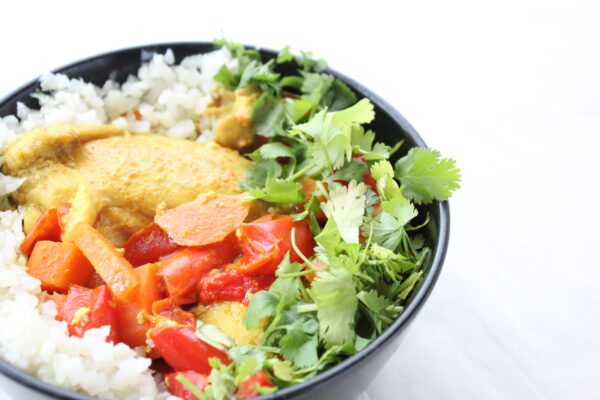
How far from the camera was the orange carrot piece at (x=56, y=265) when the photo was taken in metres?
2.33

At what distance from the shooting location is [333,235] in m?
2.31

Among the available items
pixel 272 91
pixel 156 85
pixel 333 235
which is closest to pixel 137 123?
pixel 156 85

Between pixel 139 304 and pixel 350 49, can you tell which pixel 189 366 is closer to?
pixel 139 304

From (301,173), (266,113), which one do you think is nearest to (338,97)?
(266,113)

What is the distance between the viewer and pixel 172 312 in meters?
2.31

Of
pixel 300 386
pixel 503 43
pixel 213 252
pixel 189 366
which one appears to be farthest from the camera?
pixel 503 43

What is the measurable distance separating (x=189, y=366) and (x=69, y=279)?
0.53 meters

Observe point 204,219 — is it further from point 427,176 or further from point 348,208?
point 427,176

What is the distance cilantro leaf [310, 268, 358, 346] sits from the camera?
208 cm

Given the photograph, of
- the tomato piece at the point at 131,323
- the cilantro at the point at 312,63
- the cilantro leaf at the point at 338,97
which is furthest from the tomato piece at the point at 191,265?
the cilantro at the point at 312,63

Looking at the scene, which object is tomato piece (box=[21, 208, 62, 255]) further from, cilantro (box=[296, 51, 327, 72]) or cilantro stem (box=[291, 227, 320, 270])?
cilantro (box=[296, 51, 327, 72])

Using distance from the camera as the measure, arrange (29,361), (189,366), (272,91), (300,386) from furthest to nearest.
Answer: (272,91), (189,366), (29,361), (300,386)

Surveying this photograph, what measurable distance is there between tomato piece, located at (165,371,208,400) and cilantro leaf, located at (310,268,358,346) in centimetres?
36

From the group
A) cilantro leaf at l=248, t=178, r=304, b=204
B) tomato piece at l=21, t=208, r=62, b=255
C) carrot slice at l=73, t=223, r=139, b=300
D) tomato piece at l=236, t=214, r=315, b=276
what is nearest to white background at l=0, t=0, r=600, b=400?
tomato piece at l=236, t=214, r=315, b=276
